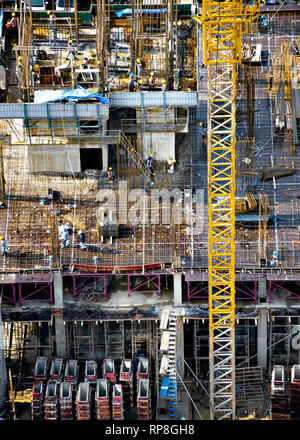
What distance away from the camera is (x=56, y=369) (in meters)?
136

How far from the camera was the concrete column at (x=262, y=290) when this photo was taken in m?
136

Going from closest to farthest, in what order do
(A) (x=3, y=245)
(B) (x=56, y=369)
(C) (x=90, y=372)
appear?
(C) (x=90, y=372), (B) (x=56, y=369), (A) (x=3, y=245)

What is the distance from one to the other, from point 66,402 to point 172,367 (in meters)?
10.6

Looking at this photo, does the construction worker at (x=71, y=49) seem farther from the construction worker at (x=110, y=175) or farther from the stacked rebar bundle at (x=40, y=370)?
the stacked rebar bundle at (x=40, y=370)

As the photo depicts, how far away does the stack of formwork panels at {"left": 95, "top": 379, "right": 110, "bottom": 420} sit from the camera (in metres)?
132

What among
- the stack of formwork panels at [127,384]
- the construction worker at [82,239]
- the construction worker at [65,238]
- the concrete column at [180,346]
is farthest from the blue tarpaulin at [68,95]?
the stack of formwork panels at [127,384]

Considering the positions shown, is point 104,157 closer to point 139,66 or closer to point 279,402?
point 139,66

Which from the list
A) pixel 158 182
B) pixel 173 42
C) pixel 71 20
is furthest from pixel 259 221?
pixel 71 20

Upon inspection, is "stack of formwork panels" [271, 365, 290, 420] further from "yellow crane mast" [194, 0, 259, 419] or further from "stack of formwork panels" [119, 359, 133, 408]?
"stack of formwork panels" [119, 359, 133, 408]

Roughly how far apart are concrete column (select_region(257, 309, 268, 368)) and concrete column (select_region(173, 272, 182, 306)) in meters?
7.74

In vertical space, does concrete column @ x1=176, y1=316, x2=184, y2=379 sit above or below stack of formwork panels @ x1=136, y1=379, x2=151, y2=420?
above

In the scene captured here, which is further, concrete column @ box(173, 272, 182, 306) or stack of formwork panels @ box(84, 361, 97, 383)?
concrete column @ box(173, 272, 182, 306)

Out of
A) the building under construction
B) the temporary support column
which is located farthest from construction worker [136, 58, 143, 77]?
the temporary support column
